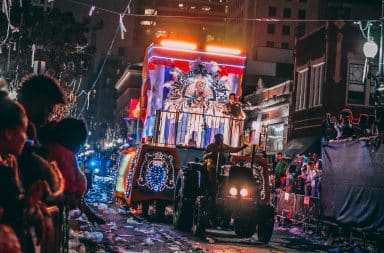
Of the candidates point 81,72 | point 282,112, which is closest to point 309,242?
point 81,72

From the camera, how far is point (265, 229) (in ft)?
40.7

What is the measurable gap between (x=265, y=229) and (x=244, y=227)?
0.46 meters

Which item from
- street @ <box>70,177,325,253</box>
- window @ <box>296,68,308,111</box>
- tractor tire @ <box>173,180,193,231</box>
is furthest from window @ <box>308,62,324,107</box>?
tractor tire @ <box>173,180,193,231</box>

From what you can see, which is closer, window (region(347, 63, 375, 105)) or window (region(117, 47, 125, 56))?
window (region(347, 63, 375, 105))

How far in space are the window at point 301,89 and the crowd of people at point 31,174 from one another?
95.4 ft

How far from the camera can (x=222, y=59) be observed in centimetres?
1862

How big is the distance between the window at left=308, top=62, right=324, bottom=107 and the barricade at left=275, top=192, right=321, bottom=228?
45.9 ft

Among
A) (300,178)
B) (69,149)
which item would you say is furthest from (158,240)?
(300,178)

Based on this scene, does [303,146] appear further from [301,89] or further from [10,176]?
[10,176]

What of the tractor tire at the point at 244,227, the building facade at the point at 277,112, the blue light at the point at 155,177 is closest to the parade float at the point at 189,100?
the blue light at the point at 155,177

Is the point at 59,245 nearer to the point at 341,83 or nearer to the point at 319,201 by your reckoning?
the point at 319,201

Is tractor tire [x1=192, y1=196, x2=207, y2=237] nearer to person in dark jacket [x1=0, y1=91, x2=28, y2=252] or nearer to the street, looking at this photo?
the street

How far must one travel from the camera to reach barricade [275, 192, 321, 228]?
15.0 metres

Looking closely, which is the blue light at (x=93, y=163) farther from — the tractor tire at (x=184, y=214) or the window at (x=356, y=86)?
the tractor tire at (x=184, y=214)
